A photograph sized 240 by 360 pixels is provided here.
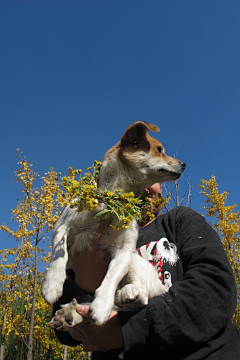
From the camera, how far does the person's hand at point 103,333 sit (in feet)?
6.97

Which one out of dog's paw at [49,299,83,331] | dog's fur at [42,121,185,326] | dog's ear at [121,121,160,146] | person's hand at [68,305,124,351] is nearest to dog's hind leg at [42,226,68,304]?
dog's fur at [42,121,185,326]

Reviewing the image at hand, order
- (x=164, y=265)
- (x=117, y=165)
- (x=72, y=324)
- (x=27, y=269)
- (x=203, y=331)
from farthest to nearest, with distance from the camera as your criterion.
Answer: (x=27, y=269), (x=117, y=165), (x=164, y=265), (x=72, y=324), (x=203, y=331)

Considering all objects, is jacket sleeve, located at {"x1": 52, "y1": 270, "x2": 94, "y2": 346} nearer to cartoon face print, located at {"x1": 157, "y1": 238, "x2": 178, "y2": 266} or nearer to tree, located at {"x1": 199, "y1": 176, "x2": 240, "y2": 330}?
cartoon face print, located at {"x1": 157, "y1": 238, "x2": 178, "y2": 266}

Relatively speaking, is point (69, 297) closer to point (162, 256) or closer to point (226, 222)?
point (162, 256)

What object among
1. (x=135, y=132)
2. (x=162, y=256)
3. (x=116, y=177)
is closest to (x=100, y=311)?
(x=162, y=256)

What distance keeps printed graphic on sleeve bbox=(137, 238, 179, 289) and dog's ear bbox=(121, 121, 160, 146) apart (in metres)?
1.24

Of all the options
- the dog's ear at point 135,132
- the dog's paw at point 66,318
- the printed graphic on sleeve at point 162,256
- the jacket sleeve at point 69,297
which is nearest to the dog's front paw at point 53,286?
the dog's paw at point 66,318

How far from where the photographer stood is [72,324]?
223 centimetres

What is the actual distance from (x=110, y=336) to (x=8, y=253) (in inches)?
375

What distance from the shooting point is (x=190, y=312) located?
6.50ft

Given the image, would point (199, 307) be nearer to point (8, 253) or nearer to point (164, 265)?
point (164, 265)

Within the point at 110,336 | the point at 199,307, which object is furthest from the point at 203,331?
the point at 110,336

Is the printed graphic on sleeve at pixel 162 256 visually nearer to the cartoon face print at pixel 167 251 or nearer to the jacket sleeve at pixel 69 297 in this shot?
the cartoon face print at pixel 167 251

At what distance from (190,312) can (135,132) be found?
80.7 inches
